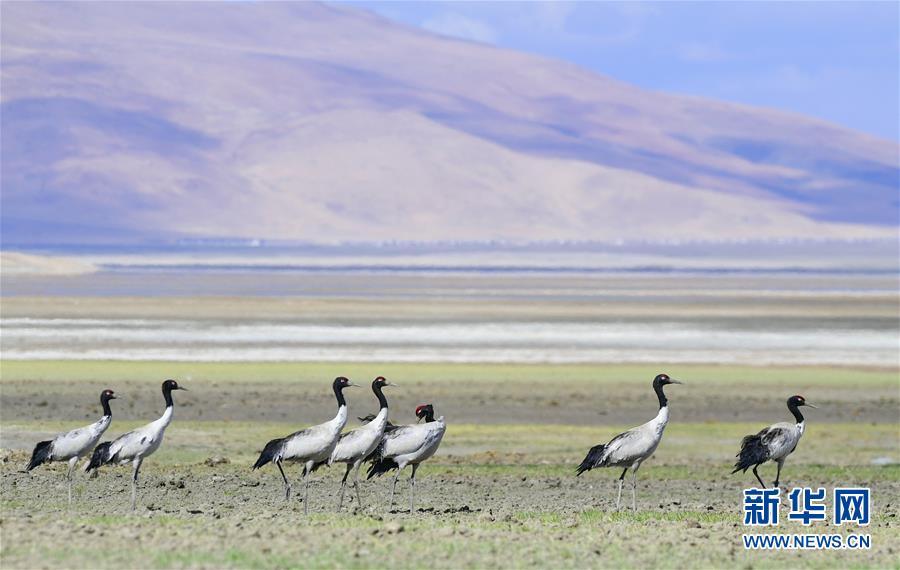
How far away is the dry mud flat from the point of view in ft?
41.8

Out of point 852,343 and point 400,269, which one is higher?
point 400,269

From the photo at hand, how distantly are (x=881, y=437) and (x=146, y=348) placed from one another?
2039cm

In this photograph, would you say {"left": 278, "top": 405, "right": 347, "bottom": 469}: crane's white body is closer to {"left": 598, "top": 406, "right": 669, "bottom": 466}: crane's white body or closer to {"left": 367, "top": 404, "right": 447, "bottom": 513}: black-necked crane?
{"left": 367, "top": 404, "right": 447, "bottom": 513}: black-necked crane

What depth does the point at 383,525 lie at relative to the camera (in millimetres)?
14453

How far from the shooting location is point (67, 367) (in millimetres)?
35312

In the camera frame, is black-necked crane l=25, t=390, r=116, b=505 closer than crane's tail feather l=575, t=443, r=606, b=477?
Yes

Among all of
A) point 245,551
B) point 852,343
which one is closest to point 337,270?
point 852,343

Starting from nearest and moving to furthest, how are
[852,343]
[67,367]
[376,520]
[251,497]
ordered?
1. [376,520]
2. [251,497]
3. [67,367]
4. [852,343]

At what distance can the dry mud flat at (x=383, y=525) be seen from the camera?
41.8 feet

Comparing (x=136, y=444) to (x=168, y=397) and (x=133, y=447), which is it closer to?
(x=133, y=447)

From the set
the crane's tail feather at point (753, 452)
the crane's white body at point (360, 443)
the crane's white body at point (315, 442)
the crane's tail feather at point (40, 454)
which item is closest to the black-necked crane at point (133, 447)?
the crane's tail feather at point (40, 454)

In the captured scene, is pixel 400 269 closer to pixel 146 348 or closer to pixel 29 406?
pixel 146 348

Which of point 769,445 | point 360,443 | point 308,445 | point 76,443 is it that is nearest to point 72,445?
point 76,443

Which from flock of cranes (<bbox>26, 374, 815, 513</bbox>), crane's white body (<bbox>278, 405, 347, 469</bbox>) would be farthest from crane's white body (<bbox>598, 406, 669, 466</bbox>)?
crane's white body (<bbox>278, 405, 347, 469</bbox>)
